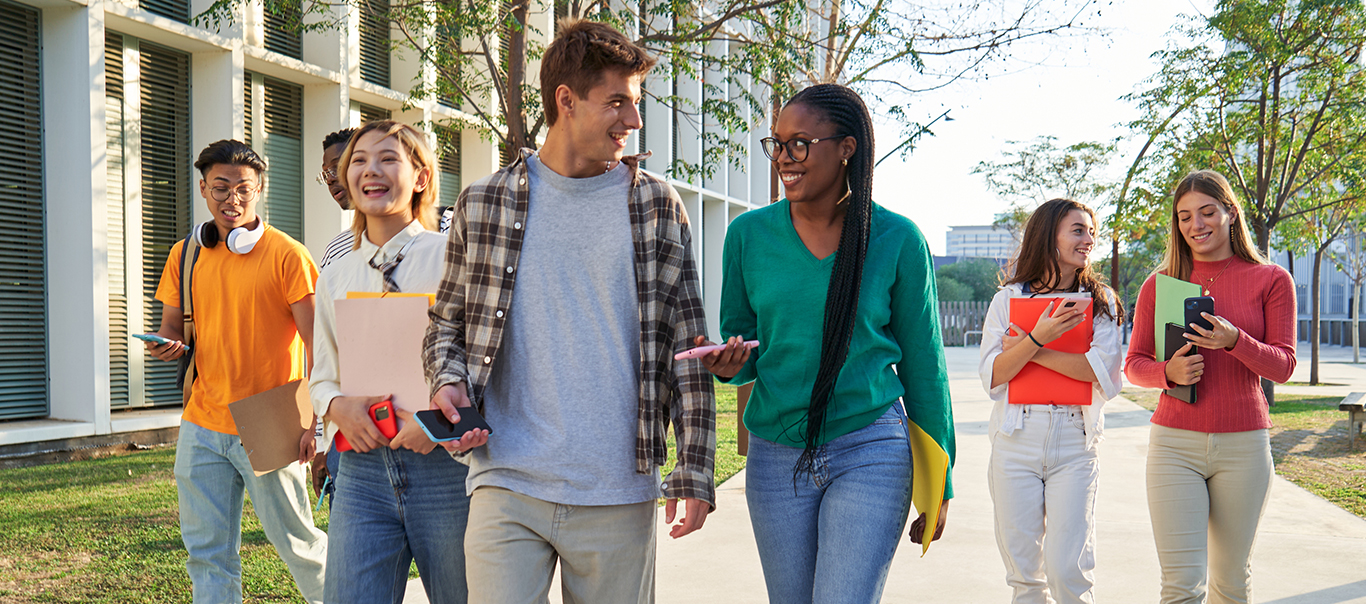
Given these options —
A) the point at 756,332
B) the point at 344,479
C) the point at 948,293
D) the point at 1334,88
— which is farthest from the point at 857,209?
the point at 948,293

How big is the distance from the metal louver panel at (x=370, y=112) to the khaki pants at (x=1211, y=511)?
40.6 ft

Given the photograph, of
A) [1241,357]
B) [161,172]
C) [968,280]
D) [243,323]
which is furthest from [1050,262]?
[968,280]

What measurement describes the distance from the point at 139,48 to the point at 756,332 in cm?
1067

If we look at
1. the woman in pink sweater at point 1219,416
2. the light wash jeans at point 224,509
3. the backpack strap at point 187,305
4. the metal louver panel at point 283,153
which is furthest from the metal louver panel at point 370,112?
the woman in pink sweater at point 1219,416

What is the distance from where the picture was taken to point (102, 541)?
6.24 m

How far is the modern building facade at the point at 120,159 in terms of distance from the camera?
9.96 metres

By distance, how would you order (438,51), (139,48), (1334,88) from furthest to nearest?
(1334,88), (139,48), (438,51)

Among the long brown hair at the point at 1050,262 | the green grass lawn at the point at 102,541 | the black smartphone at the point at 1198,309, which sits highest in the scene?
the long brown hair at the point at 1050,262

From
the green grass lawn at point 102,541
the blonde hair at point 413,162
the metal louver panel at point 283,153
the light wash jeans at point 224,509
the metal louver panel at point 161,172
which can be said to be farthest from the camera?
the metal louver panel at point 283,153

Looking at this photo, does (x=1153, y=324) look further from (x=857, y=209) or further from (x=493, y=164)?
(x=493, y=164)

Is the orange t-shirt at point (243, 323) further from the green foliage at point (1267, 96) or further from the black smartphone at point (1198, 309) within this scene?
the green foliage at point (1267, 96)

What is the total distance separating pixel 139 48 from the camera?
1121 cm

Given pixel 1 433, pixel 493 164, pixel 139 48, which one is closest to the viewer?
pixel 1 433

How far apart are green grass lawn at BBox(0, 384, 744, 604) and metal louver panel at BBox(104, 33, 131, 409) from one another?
2042 mm
